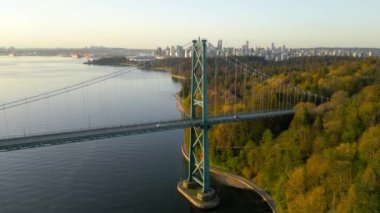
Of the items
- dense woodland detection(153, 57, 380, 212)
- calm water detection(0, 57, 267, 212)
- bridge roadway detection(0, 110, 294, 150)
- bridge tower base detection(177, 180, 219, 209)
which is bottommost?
bridge tower base detection(177, 180, 219, 209)

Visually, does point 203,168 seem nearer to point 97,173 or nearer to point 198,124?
point 198,124

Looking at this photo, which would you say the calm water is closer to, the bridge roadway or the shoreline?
the shoreline

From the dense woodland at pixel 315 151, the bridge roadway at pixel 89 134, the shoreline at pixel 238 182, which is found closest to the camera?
the dense woodland at pixel 315 151

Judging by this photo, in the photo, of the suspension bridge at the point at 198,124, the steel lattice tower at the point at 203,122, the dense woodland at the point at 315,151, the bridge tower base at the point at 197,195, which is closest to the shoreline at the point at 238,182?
the dense woodland at the point at 315,151

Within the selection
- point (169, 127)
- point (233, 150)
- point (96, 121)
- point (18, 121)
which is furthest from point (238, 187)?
point (18, 121)

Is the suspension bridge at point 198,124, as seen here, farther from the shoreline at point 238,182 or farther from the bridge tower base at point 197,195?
the shoreline at point 238,182

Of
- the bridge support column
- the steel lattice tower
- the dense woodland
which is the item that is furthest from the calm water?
the dense woodland

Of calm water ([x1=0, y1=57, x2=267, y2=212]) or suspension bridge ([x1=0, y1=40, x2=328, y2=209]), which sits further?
calm water ([x1=0, y1=57, x2=267, y2=212])

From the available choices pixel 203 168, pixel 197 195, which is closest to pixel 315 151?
pixel 203 168

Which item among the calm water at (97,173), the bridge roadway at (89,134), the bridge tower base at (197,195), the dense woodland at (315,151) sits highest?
the bridge roadway at (89,134)

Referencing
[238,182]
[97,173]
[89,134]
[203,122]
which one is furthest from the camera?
[97,173]

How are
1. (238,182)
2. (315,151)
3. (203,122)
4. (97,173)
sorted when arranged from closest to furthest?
(203,122) → (315,151) → (238,182) → (97,173)
